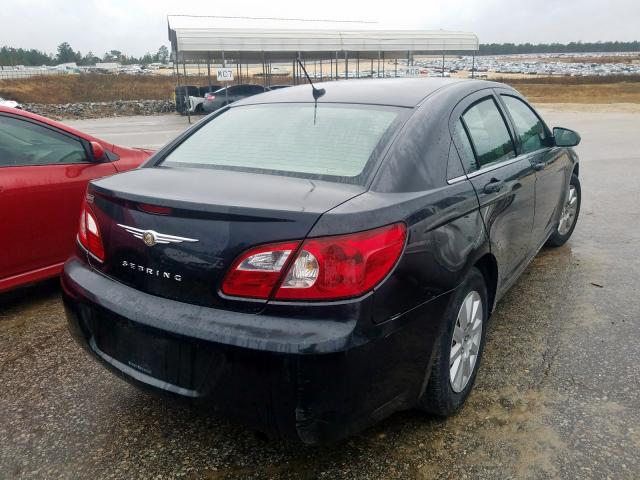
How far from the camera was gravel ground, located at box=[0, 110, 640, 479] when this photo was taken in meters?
2.31

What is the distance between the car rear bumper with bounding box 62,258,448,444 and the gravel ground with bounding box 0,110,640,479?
338mm

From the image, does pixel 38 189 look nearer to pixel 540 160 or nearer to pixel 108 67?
pixel 540 160

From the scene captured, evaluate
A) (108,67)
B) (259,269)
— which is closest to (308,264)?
(259,269)

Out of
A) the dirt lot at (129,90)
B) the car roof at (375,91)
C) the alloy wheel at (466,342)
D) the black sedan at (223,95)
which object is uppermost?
the car roof at (375,91)

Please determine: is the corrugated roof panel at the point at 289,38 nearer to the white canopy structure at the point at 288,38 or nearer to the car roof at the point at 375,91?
the white canopy structure at the point at 288,38

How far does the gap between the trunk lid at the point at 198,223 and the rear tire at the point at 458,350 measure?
72 centimetres

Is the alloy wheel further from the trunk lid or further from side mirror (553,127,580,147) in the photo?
side mirror (553,127,580,147)

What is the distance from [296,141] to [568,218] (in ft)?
11.6

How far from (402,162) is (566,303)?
2.27 metres

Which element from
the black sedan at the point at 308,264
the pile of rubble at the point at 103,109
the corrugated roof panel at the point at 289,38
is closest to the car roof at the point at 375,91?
the black sedan at the point at 308,264

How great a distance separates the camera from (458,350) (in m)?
2.59

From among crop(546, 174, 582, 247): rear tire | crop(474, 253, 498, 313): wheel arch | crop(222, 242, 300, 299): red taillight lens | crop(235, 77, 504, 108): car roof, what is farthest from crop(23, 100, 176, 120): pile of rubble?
crop(222, 242, 300, 299): red taillight lens

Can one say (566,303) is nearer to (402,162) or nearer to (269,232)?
(402,162)

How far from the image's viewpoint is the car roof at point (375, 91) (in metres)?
2.85
